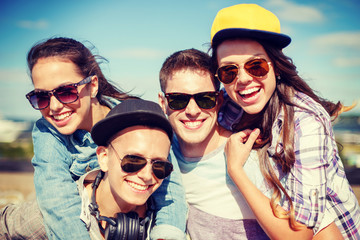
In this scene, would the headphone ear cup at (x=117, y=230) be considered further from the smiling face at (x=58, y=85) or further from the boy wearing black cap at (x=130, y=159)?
the smiling face at (x=58, y=85)

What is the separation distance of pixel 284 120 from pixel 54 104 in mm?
2393

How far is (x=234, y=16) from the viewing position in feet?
9.34

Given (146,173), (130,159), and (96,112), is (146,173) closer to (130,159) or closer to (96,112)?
(130,159)

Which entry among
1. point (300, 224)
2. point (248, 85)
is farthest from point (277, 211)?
point (248, 85)

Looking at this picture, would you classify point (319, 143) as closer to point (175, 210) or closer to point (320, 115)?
point (320, 115)

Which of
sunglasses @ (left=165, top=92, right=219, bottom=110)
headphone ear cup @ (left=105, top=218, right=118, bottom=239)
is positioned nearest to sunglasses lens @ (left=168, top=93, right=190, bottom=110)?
sunglasses @ (left=165, top=92, right=219, bottom=110)

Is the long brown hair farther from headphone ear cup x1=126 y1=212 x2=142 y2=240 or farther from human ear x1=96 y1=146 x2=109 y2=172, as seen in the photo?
human ear x1=96 y1=146 x2=109 y2=172

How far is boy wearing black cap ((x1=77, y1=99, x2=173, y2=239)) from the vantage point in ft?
8.52

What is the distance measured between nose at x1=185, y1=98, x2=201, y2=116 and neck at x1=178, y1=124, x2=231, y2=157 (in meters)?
0.40

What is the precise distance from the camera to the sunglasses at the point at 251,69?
2824mm

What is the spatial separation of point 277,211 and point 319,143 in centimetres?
72

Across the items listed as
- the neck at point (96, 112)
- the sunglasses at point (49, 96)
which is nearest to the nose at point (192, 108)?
the neck at point (96, 112)

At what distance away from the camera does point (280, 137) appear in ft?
9.25

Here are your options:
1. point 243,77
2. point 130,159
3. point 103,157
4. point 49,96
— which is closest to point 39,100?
point 49,96
